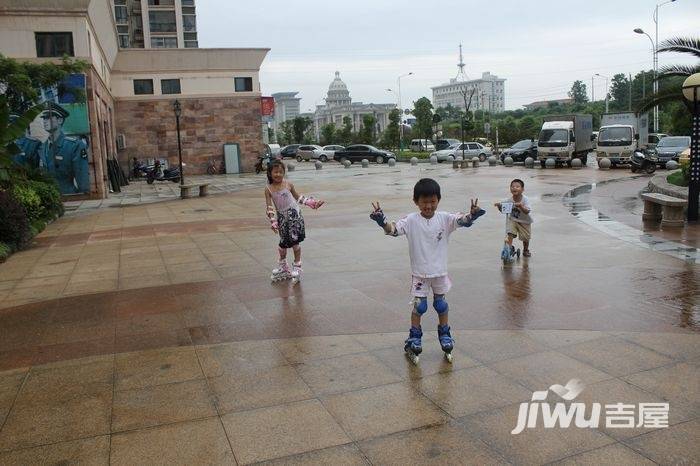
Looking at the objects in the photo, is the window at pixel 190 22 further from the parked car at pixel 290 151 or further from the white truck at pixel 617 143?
the white truck at pixel 617 143

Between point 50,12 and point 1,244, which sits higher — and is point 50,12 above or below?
above

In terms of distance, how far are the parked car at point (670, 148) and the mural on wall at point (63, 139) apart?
1021 inches

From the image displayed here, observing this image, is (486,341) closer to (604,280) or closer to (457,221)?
(457,221)

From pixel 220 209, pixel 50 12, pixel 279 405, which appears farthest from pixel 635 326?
pixel 50 12

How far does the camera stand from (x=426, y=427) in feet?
12.6

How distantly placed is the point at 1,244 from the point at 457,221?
30.6 ft

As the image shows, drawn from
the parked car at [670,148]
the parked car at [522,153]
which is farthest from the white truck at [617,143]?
the parked car at [522,153]

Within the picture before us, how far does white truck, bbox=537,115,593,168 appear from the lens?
3250 centimetres

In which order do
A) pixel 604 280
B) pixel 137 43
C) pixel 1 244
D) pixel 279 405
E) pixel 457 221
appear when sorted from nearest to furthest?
pixel 279 405 → pixel 457 221 → pixel 604 280 → pixel 1 244 → pixel 137 43

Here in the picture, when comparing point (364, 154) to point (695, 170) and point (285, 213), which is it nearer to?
point (695, 170)

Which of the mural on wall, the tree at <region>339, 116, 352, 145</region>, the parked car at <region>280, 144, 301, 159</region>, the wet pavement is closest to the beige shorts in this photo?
the wet pavement

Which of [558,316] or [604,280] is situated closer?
[558,316]

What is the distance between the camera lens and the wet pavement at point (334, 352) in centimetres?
371

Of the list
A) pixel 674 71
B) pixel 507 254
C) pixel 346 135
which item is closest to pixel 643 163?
pixel 674 71
